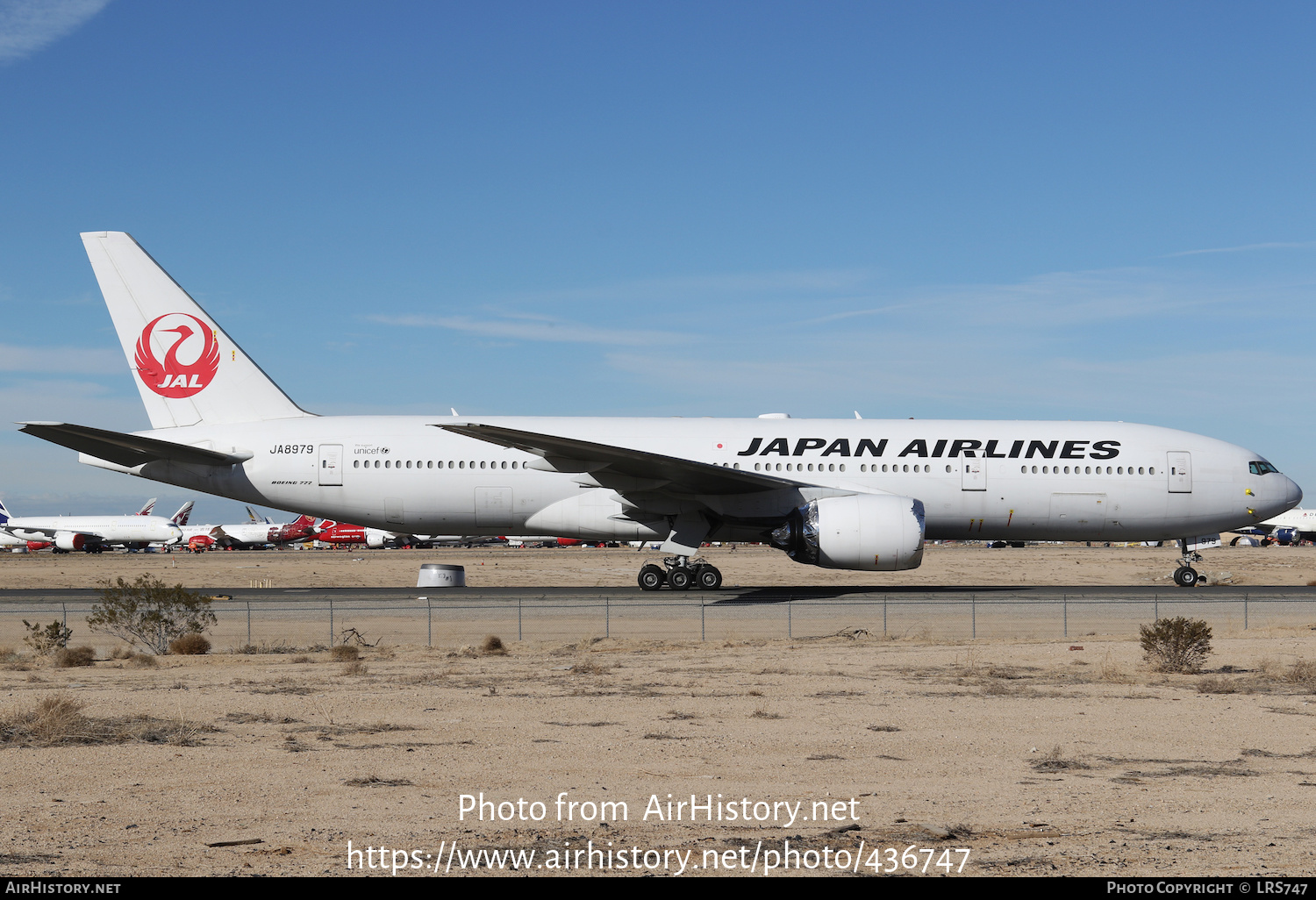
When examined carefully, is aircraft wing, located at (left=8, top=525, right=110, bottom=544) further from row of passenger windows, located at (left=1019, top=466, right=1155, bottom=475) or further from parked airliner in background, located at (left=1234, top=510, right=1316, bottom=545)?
parked airliner in background, located at (left=1234, top=510, right=1316, bottom=545)

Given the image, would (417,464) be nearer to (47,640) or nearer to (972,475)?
(47,640)

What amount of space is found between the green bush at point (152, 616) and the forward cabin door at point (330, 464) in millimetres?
6180

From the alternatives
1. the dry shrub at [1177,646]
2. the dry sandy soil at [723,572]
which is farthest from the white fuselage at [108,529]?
the dry shrub at [1177,646]

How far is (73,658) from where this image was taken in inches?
678

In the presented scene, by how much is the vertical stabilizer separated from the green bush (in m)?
7.98

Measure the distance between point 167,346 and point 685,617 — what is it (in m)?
16.0

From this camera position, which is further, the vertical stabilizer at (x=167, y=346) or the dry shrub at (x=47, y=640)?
the vertical stabilizer at (x=167, y=346)

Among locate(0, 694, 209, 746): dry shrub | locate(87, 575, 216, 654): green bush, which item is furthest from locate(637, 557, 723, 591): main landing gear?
locate(0, 694, 209, 746): dry shrub

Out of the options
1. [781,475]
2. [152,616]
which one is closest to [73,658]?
[152,616]

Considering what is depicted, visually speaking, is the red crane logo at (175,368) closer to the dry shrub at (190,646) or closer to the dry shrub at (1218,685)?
the dry shrub at (190,646)

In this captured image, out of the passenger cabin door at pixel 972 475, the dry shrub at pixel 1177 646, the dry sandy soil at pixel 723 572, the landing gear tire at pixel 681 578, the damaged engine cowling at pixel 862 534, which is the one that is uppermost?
the passenger cabin door at pixel 972 475

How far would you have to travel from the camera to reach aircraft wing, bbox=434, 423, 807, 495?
23500 mm

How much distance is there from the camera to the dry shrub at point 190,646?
18.9m

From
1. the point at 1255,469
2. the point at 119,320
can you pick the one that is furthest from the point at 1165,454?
the point at 119,320
